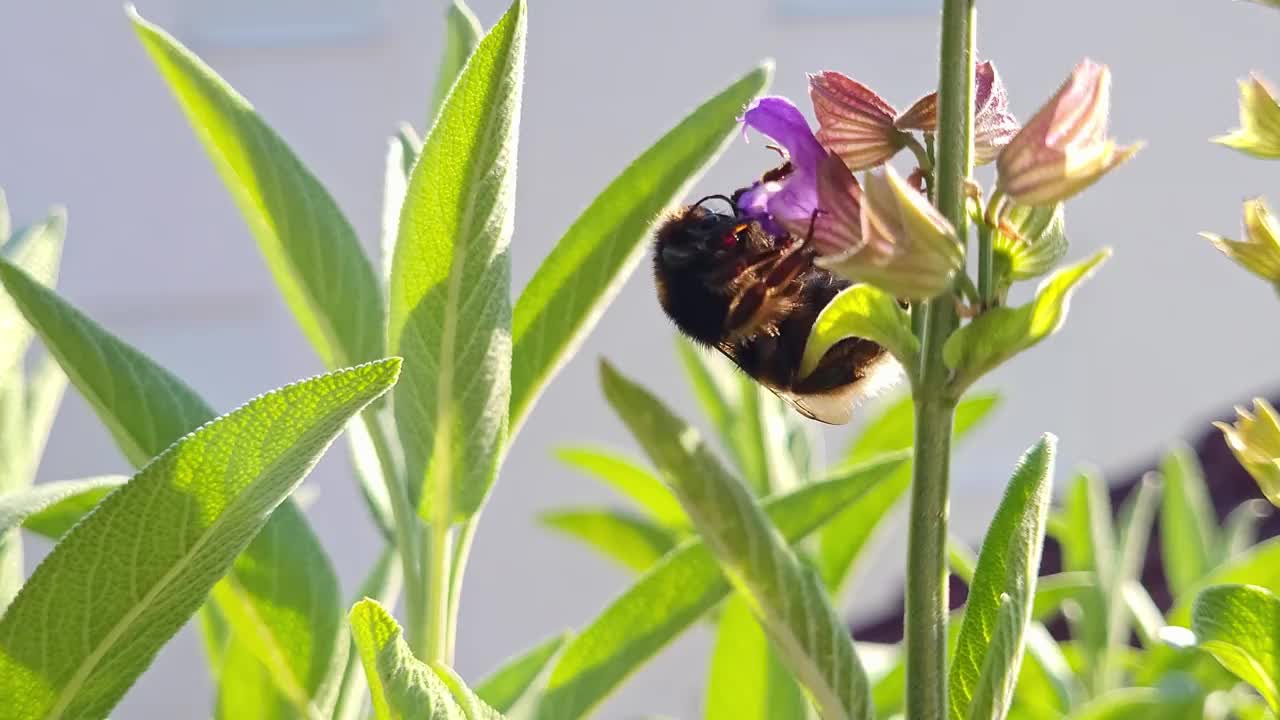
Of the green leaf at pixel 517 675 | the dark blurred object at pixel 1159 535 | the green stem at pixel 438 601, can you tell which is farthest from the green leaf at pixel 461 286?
the dark blurred object at pixel 1159 535

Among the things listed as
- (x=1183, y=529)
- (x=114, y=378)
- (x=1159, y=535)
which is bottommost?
→ (x=1159, y=535)

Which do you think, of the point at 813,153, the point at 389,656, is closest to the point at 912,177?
the point at 813,153

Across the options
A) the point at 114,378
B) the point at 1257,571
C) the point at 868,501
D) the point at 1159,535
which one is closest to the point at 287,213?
the point at 114,378

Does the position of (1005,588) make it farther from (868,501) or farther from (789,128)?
(868,501)

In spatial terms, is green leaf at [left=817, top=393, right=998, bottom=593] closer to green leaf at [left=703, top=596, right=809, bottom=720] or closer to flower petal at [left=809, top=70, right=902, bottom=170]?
green leaf at [left=703, top=596, right=809, bottom=720]

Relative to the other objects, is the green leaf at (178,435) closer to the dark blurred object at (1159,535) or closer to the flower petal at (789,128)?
the flower petal at (789,128)

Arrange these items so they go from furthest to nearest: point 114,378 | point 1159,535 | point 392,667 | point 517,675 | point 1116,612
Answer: point 1159,535, point 1116,612, point 517,675, point 114,378, point 392,667
